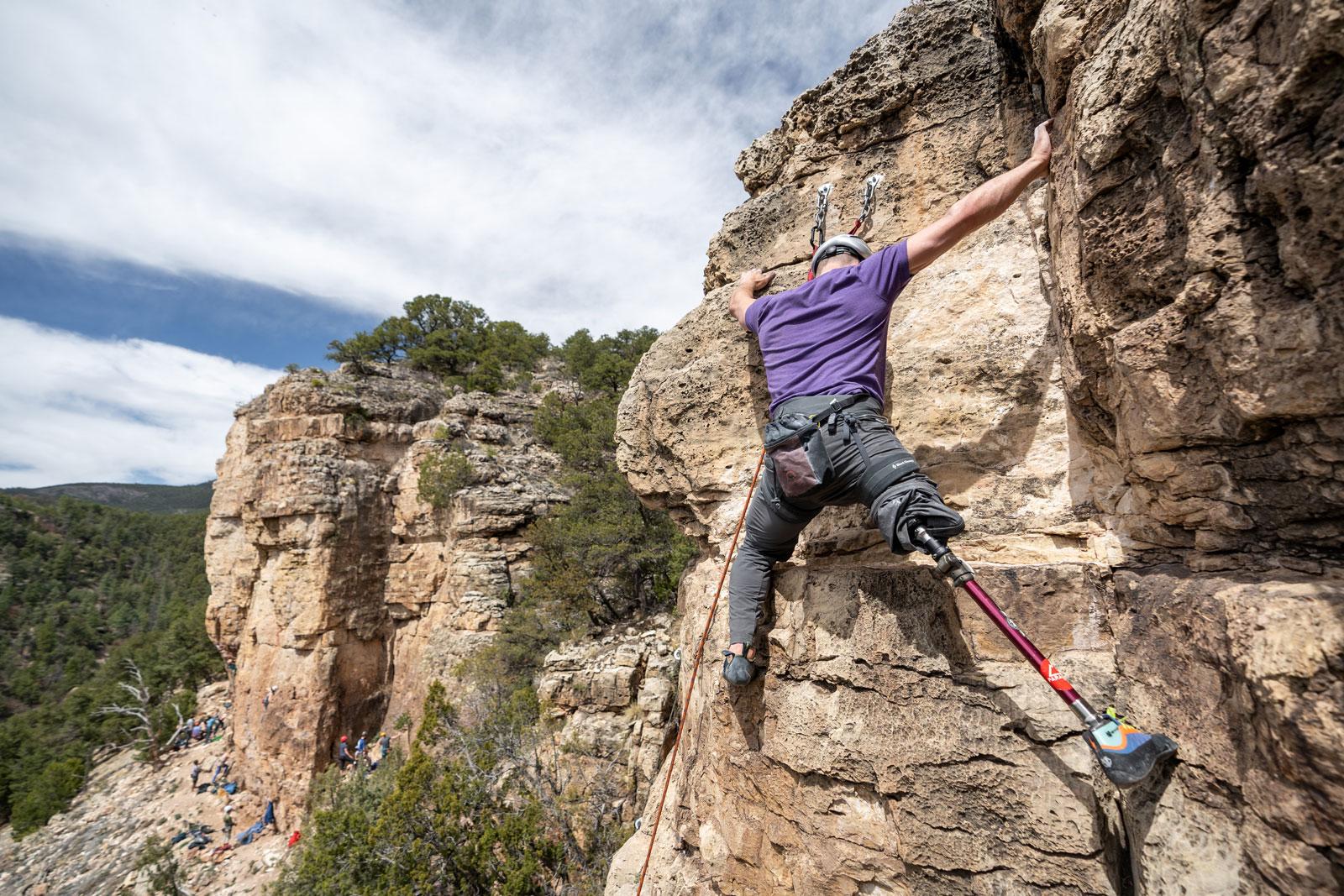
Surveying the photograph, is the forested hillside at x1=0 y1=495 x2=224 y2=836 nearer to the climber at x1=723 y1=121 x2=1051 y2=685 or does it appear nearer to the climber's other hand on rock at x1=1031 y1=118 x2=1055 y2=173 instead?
the climber at x1=723 y1=121 x2=1051 y2=685

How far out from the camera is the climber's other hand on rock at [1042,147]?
6.23 ft

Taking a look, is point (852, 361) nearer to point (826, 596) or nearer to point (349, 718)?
point (826, 596)

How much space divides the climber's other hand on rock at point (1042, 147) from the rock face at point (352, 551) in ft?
40.0

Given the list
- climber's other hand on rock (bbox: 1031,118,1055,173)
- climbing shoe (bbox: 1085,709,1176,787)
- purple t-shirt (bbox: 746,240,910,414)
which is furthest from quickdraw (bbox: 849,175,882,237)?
climbing shoe (bbox: 1085,709,1176,787)

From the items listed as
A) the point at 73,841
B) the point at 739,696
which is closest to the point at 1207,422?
the point at 739,696

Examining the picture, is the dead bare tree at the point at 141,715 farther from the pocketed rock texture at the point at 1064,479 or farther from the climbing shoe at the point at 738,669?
the climbing shoe at the point at 738,669

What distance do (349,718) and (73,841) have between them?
9.26m

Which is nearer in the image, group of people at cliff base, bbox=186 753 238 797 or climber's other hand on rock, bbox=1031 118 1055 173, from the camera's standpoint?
climber's other hand on rock, bbox=1031 118 1055 173

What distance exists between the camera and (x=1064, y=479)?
2.02 meters

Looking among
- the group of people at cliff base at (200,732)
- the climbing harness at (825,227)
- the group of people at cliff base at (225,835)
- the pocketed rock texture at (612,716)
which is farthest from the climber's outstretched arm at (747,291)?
the group of people at cliff base at (200,732)

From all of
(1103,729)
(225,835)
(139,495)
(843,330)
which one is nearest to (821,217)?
(843,330)

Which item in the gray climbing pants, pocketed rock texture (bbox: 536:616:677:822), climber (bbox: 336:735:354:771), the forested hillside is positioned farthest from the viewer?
the forested hillside

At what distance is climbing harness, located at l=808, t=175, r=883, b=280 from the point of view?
7.66ft

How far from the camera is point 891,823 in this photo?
6.41 feet
